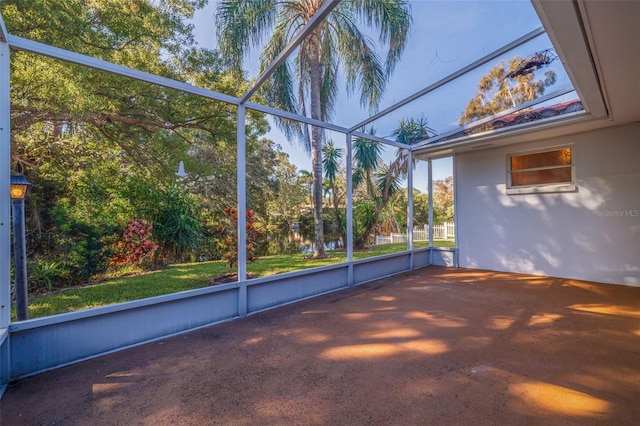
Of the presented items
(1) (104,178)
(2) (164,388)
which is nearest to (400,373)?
(2) (164,388)

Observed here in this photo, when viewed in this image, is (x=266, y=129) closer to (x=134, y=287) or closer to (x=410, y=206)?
(x=410, y=206)

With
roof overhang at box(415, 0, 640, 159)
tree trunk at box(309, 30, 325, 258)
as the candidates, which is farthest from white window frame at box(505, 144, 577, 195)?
tree trunk at box(309, 30, 325, 258)

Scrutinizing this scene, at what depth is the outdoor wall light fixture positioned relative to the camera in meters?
2.23

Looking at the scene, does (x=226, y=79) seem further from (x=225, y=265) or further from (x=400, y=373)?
(x=400, y=373)

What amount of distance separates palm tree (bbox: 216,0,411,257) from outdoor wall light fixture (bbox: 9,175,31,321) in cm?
404

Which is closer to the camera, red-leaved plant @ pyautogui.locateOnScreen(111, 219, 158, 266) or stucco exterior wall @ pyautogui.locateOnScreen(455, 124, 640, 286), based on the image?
stucco exterior wall @ pyautogui.locateOnScreen(455, 124, 640, 286)

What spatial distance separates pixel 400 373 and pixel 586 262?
16.1 ft

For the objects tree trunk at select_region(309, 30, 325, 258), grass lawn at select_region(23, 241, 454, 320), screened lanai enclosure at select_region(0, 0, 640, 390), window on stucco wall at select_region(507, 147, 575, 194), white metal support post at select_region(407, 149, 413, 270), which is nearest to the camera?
screened lanai enclosure at select_region(0, 0, 640, 390)

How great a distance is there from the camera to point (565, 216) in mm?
5160

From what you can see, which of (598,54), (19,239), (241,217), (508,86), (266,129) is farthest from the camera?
(266,129)

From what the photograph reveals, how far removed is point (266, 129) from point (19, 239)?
4694mm

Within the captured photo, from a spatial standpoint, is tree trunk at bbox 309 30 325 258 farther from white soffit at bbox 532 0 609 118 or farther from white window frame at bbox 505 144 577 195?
white soffit at bbox 532 0 609 118

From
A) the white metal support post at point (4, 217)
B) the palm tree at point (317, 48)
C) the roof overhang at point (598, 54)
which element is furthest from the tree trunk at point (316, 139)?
the white metal support post at point (4, 217)

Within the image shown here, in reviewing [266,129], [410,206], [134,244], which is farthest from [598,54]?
[134,244]
